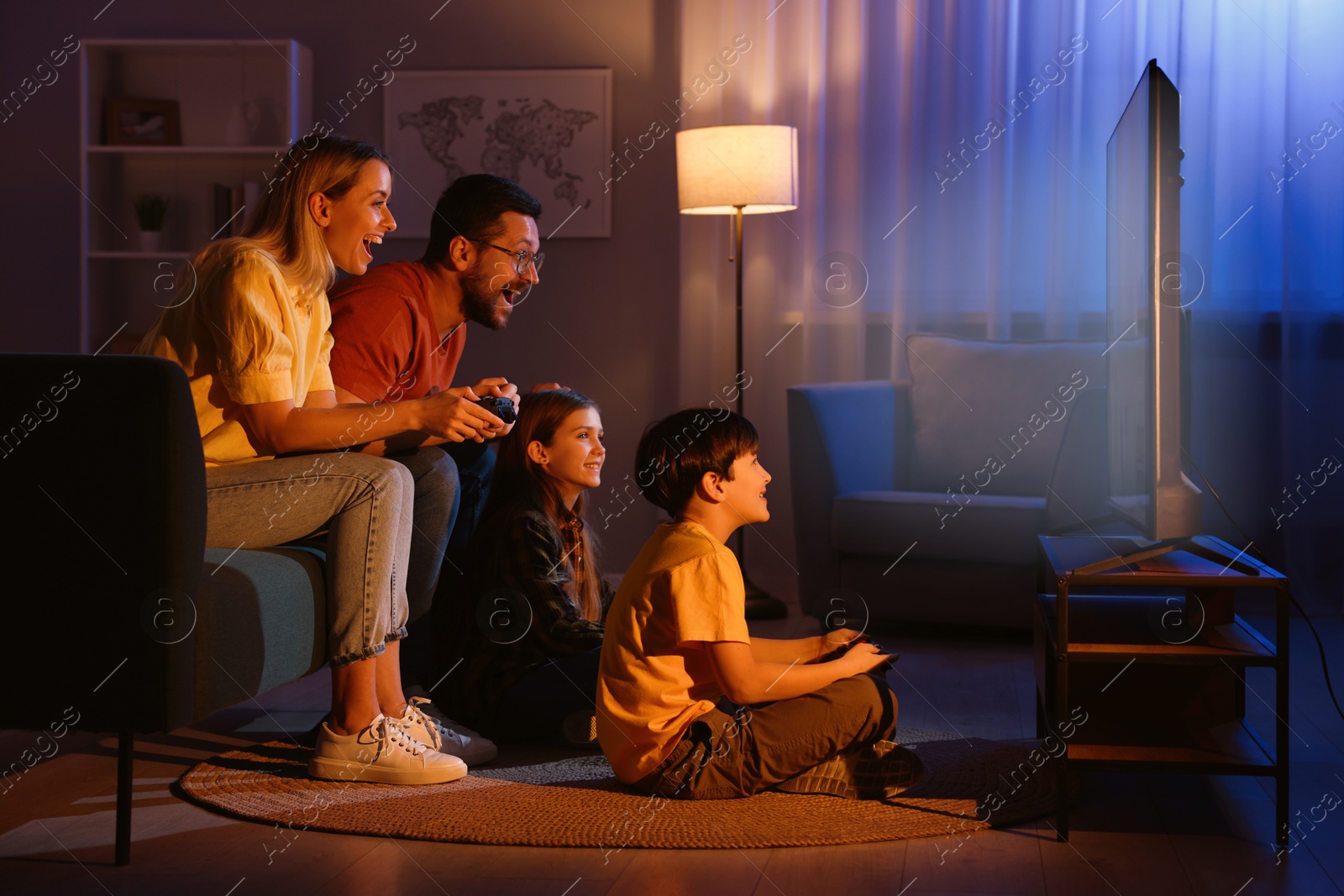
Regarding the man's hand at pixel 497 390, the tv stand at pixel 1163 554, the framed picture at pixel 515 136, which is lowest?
the tv stand at pixel 1163 554

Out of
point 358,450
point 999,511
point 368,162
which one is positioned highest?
point 368,162

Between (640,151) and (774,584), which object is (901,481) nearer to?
(774,584)

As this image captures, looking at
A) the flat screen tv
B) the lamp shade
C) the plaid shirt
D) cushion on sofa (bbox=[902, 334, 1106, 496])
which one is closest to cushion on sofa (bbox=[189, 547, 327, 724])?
the plaid shirt

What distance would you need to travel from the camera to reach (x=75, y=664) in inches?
58.9

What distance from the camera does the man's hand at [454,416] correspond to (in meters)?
1.85

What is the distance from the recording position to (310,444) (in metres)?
1.80

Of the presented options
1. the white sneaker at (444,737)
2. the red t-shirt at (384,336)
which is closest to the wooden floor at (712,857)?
the white sneaker at (444,737)

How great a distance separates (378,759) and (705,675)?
506mm

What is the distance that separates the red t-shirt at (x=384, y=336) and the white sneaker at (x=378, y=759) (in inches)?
22.9

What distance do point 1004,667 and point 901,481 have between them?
94 cm

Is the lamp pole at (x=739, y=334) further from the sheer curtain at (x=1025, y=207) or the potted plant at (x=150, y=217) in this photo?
the potted plant at (x=150, y=217)

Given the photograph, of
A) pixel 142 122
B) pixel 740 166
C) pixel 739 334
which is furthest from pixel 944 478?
pixel 142 122

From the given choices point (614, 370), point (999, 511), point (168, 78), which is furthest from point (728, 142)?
point (168, 78)

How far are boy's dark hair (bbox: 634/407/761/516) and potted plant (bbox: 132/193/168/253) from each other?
288 centimetres
